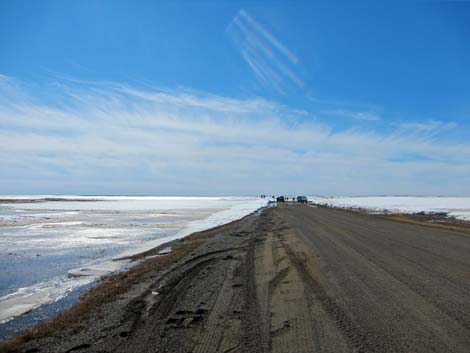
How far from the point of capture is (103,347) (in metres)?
5.23

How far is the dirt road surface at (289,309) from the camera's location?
5.16m

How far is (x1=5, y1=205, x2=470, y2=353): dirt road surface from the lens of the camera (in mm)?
5160

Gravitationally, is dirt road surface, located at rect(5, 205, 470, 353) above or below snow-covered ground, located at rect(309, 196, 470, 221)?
below

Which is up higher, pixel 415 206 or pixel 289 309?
pixel 415 206

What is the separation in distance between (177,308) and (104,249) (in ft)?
38.1

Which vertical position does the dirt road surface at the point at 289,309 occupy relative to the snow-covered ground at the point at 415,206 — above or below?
below

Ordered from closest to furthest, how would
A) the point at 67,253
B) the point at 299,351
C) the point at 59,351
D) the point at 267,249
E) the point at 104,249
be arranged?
the point at 299,351, the point at 59,351, the point at 267,249, the point at 67,253, the point at 104,249

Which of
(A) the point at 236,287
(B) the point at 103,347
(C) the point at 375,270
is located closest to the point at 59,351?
(B) the point at 103,347

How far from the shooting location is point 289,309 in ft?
21.9

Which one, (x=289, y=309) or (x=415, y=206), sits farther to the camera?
(x=415, y=206)

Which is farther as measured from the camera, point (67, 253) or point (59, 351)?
point (67, 253)

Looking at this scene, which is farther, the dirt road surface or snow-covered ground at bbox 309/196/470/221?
snow-covered ground at bbox 309/196/470/221

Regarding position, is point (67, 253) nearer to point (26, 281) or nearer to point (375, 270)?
point (26, 281)

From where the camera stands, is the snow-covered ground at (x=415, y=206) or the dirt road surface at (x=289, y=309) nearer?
the dirt road surface at (x=289, y=309)
